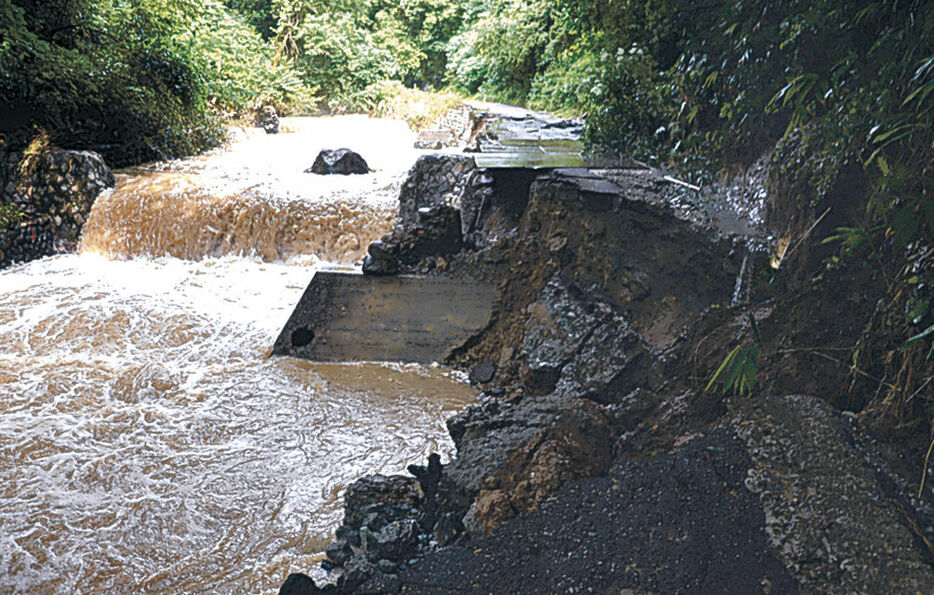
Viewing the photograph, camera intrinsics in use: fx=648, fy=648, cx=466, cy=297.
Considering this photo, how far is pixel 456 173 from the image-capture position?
7.13 m

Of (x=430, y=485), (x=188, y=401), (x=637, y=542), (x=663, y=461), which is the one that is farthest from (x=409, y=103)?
(x=637, y=542)

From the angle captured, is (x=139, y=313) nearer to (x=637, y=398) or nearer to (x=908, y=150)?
(x=637, y=398)

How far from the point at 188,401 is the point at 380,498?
220 centimetres

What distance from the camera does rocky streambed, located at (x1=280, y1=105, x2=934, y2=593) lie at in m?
2.16

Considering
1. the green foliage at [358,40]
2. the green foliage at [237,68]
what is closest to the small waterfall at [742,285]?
the green foliage at [237,68]

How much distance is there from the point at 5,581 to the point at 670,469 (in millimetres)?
2888

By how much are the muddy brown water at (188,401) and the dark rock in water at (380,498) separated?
9.3 inches

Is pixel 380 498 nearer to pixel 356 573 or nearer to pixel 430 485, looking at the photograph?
pixel 430 485

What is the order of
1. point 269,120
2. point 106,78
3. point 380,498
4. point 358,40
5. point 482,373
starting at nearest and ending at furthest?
point 380,498
point 482,373
point 106,78
point 269,120
point 358,40

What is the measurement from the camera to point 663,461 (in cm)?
262

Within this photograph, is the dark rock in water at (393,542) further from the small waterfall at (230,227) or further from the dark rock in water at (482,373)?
the small waterfall at (230,227)

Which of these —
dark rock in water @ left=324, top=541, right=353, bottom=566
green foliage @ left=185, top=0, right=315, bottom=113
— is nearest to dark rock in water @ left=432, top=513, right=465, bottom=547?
dark rock in water @ left=324, top=541, right=353, bottom=566

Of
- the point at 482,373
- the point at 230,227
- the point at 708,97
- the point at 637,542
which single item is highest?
the point at 708,97

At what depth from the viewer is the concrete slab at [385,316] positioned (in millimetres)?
5148
